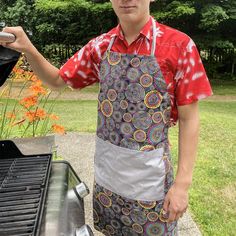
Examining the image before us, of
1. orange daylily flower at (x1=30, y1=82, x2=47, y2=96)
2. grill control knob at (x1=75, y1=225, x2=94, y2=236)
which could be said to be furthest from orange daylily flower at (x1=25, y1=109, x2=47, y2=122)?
grill control knob at (x1=75, y1=225, x2=94, y2=236)

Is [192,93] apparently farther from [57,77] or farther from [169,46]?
[57,77]

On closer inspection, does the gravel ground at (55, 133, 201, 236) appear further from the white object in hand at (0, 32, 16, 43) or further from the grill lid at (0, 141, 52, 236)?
the white object in hand at (0, 32, 16, 43)

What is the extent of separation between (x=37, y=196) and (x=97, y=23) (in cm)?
1435

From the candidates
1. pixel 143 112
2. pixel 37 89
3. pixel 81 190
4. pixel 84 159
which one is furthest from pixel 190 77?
pixel 84 159

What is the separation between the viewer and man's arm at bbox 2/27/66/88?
5.30ft

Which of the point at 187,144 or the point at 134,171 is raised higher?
the point at 187,144

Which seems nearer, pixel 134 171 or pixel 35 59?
pixel 134 171

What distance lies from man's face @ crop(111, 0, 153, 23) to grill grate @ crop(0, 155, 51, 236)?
2.19ft

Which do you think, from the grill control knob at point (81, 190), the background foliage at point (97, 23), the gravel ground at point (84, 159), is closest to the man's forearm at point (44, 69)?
the grill control knob at point (81, 190)

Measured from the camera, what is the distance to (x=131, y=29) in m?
1.68

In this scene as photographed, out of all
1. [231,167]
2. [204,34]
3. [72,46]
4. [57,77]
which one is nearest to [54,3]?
[72,46]

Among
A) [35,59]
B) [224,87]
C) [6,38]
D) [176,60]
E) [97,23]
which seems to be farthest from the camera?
[97,23]

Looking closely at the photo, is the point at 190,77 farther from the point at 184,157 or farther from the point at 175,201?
the point at 175,201

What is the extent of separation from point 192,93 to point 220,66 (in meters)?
14.4
